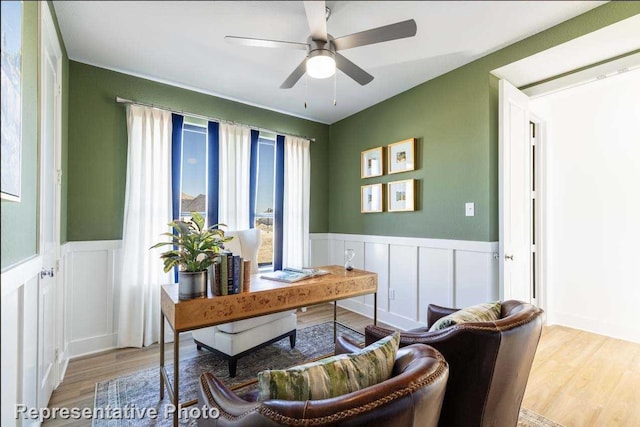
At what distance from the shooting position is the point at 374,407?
2.30 ft

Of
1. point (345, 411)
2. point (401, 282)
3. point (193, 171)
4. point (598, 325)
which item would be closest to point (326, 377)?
point (345, 411)

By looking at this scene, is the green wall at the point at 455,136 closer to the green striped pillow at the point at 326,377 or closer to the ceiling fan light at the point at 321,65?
the ceiling fan light at the point at 321,65

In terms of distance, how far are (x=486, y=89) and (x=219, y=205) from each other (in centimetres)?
272

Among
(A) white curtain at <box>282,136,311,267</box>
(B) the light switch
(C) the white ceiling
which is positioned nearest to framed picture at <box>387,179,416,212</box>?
(B) the light switch

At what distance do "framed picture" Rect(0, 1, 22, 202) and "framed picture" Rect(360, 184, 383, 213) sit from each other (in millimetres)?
2889

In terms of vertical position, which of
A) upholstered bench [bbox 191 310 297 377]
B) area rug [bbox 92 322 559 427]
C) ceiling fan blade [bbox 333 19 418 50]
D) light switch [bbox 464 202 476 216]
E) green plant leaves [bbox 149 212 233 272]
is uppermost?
ceiling fan blade [bbox 333 19 418 50]

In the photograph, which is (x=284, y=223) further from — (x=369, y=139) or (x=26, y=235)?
(x=26, y=235)

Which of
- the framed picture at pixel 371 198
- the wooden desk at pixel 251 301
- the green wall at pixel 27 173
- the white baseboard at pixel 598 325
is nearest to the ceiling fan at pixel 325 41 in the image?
the green wall at pixel 27 173

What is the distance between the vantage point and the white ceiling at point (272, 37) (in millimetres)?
1365

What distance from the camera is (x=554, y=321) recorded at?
10.5 ft

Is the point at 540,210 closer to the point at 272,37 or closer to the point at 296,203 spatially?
the point at 296,203

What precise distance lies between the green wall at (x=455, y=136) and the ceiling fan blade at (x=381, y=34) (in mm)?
1195

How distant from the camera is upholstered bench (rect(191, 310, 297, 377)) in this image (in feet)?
6.92

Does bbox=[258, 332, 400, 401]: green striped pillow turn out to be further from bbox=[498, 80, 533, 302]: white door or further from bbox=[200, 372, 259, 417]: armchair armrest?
bbox=[498, 80, 533, 302]: white door
